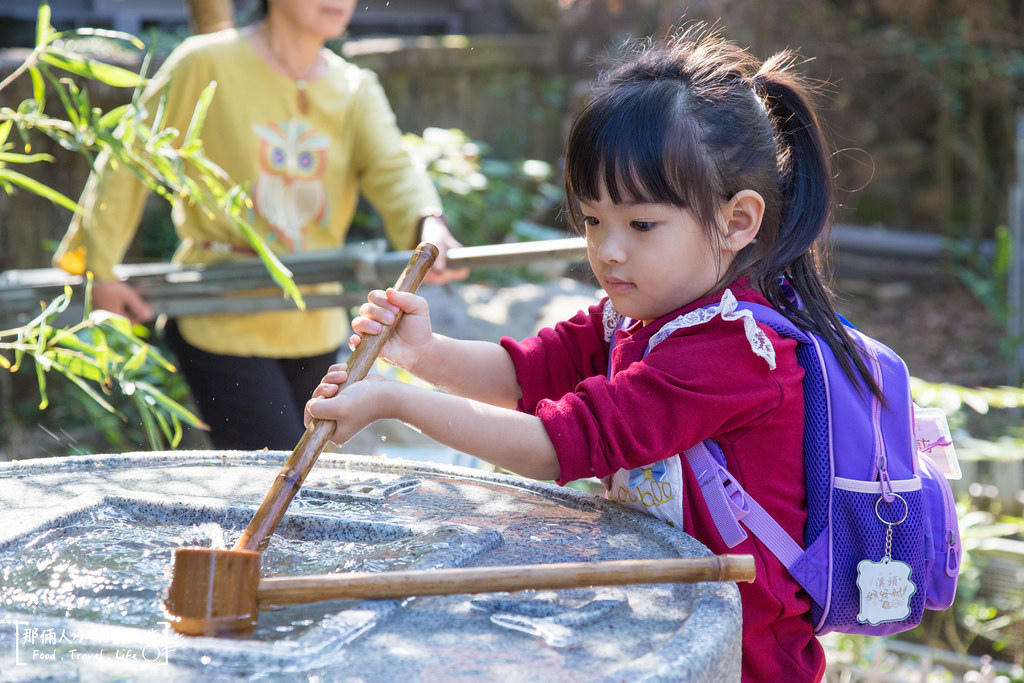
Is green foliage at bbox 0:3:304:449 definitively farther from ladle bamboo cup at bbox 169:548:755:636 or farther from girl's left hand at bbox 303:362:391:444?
ladle bamboo cup at bbox 169:548:755:636

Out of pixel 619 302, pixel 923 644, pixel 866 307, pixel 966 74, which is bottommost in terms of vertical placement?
pixel 923 644

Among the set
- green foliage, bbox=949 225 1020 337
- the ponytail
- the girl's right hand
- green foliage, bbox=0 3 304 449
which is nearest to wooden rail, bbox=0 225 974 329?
green foliage, bbox=0 3 304 449

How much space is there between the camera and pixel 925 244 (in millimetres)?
7523

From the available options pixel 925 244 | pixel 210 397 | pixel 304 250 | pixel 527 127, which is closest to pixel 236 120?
pixel 304 250

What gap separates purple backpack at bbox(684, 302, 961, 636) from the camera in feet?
4.45

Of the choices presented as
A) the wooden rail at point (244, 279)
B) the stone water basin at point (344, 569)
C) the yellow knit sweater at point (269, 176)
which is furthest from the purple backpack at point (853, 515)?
the yellow knit sweater at point (269, 176)

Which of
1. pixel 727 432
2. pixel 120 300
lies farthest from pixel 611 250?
pixel 120 300

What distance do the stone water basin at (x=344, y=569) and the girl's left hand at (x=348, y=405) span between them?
15cm

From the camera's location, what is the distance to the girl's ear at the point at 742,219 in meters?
1.44

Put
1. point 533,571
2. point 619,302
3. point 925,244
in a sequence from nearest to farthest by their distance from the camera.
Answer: point 533,571, point 619,302, point 925,244

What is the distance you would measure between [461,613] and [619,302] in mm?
522

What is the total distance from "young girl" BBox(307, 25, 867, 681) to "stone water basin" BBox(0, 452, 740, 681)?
0.39ft

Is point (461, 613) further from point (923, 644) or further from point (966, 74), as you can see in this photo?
point (966, 74)

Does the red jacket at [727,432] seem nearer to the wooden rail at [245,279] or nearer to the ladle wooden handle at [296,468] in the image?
the ladle wooden handle at [296,468]
